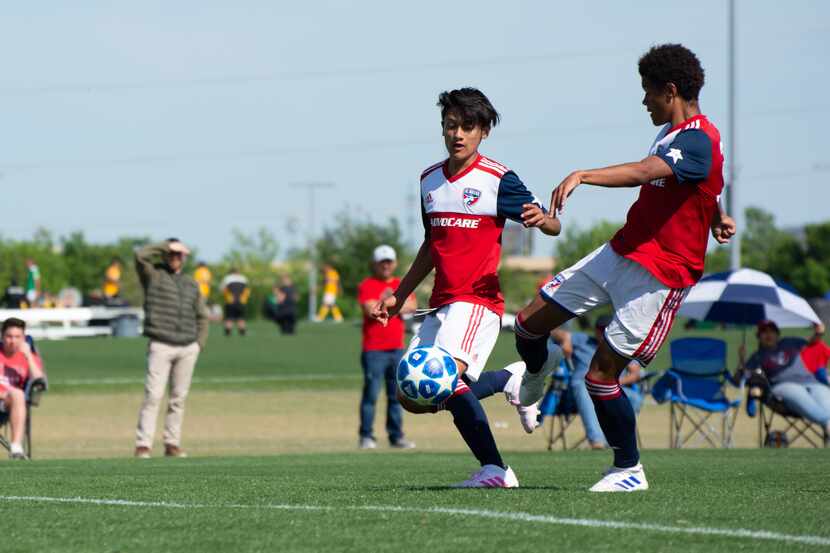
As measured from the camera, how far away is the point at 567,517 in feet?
21.6

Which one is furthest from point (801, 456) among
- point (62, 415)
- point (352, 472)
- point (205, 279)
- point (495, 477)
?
point (205, 279)

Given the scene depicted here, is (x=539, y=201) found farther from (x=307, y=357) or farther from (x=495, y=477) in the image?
(x=307, y=357)

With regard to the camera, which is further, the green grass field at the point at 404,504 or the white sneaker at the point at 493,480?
the white sneaker at the point at 493,480

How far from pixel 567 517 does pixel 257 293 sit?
9094cm

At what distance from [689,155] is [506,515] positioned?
1950 mm

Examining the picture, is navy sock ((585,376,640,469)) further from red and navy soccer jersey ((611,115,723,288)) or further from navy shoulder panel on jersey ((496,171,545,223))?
navy shoulder panel on jersey ((496,171,545,223))

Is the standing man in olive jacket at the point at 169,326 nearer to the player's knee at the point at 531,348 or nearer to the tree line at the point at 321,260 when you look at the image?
the player's knee at the point at 531,348

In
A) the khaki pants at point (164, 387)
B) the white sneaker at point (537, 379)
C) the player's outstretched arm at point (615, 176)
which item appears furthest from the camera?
the khaki pants at point (164, 387)

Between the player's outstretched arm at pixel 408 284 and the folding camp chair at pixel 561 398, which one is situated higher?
the player's outstretched arm at pixel 408 284

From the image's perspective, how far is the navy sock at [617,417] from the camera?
7.83 m

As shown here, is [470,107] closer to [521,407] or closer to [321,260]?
[521,407]

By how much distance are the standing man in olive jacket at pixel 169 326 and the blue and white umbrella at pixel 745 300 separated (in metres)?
5.94

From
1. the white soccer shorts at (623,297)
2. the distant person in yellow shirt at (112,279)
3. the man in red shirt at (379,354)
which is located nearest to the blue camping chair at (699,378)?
the man in red shirt at (379,354)

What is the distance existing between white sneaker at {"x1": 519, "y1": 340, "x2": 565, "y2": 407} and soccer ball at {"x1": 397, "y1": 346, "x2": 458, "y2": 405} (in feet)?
2.90
